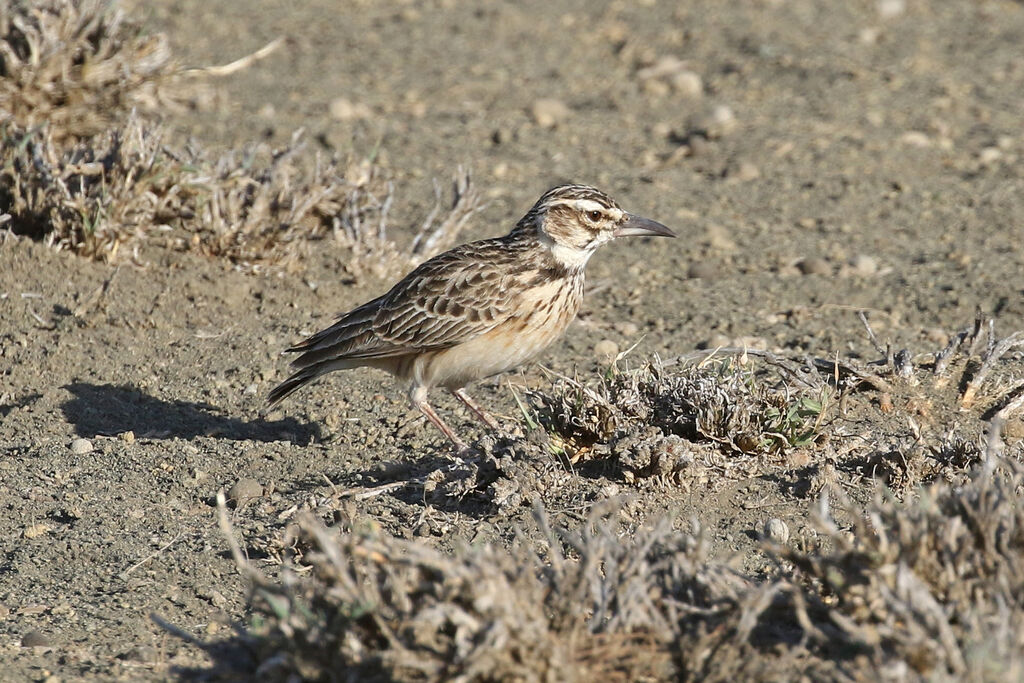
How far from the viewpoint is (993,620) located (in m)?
3.45

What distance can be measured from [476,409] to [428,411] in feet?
0.80

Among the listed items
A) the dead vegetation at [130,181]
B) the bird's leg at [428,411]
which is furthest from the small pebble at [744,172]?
the bird's leg at [428,411]

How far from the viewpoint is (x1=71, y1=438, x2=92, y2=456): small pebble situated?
605 cm

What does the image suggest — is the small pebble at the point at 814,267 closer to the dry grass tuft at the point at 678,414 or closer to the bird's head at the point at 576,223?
the bird's head at the point at 576,223

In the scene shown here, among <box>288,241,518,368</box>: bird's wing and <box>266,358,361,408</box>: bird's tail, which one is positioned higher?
<box>288,241,518,368</box>: bird's wing

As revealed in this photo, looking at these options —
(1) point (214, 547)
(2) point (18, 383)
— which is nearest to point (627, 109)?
(2) point (18, 383)

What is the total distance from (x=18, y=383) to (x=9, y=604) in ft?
7.12

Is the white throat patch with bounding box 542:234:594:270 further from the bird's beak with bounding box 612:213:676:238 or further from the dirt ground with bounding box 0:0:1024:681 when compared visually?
the dirt ground with bounding box 0:0:1024:681

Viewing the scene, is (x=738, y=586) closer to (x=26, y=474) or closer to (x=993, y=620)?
(x=993, y=620)

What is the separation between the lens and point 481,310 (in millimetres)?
6270

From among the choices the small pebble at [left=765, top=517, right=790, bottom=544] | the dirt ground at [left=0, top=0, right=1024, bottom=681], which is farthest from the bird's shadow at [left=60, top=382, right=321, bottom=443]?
the small pebble at [left=765, top=517, right=790, bottom=544]

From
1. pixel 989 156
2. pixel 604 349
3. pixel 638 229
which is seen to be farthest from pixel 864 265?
pixel 638 229

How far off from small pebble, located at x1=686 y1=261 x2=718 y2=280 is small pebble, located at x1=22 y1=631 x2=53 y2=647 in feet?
16.7

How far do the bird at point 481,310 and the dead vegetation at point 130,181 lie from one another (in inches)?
62.6
